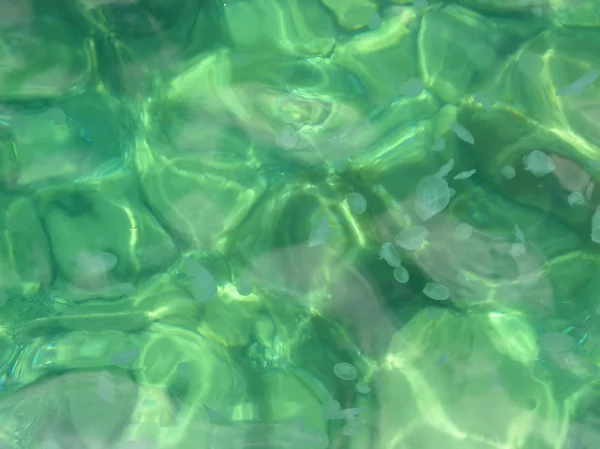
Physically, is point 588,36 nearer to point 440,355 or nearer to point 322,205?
point 322,205

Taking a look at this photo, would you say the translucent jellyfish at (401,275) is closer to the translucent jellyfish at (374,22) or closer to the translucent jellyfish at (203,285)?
the translucent jellyfish at (203,285)

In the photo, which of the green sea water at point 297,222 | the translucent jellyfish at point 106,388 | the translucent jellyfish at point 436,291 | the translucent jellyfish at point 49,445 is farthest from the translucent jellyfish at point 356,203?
the translucent jellyfish at point 49,445

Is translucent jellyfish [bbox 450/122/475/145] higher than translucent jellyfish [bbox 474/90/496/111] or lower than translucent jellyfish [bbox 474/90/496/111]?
lower

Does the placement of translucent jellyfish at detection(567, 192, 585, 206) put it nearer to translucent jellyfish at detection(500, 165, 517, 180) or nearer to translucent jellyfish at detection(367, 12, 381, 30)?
translucent jellyfish at detection(500, 165, 517, 180)

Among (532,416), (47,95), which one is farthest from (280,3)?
(532,416)


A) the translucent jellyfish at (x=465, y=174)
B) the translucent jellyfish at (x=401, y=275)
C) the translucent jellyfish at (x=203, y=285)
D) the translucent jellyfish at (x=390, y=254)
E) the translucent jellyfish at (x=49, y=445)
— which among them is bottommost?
the translucent jellyfish at (x=49, y=445)

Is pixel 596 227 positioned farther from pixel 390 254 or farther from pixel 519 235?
pixel 390 254

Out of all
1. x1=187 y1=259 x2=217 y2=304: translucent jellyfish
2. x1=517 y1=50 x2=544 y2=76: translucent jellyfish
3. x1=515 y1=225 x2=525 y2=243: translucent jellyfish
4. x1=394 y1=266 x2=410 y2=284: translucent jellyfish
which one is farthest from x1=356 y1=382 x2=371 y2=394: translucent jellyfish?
x1=517 y1=50 x2=544 y2=76: translucent jellyfish
